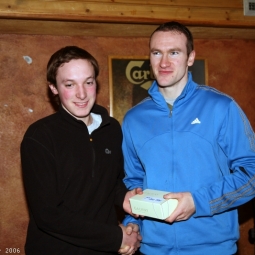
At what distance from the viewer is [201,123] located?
5.51 feet

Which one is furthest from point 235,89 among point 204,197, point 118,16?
Answer: point 204,197

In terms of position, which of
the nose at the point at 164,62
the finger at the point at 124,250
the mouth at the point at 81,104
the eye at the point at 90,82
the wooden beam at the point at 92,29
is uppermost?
the wooden beam at the point at 92,29

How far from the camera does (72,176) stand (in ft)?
5.52

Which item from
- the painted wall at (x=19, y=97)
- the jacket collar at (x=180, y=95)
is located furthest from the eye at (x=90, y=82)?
the painted wall at (x=19, y=97)

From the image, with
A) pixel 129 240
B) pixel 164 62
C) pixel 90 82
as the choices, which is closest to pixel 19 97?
pixel 90 82

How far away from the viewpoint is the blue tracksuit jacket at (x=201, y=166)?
161 cm

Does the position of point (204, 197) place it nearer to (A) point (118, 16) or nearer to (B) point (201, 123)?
(B) point (201, 123)

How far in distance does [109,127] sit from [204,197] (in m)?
0.65

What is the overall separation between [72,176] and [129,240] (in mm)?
417

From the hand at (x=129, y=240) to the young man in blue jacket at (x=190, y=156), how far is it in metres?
0.05

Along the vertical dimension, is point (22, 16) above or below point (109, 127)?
above

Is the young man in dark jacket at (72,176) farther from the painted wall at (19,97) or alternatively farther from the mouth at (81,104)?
the painted wall at (19,97)

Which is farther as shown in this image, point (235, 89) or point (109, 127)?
point (235, 89)

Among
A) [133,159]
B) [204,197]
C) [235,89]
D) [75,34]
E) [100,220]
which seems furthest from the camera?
[235,89]
